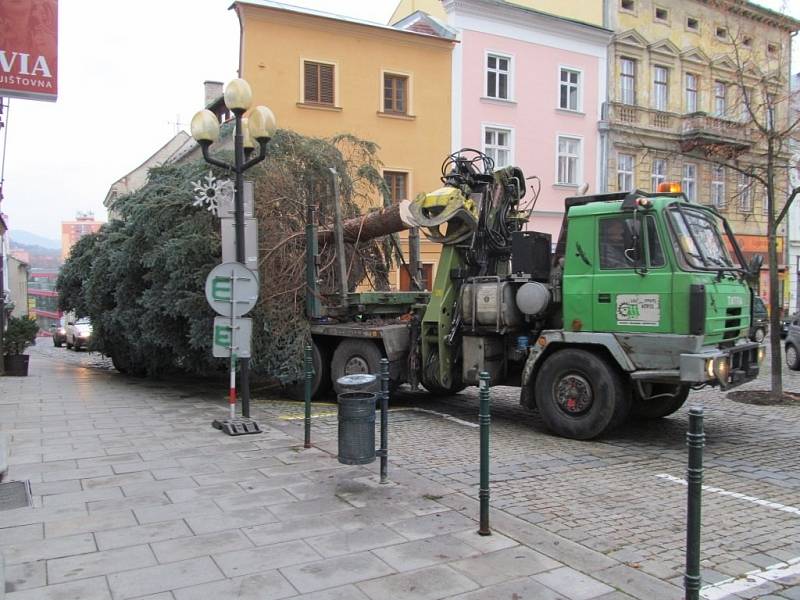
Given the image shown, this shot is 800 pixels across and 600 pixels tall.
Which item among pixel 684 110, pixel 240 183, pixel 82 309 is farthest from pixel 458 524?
pixel 684 110

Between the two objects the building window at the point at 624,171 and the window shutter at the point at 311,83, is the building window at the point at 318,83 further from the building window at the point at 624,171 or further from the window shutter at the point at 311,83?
the building window at the point at 624,171

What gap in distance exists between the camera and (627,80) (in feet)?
96.8

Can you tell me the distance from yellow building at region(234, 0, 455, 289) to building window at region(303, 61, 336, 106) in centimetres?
3

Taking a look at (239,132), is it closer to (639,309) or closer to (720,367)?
(639,309)

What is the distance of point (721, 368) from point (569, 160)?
2240cm

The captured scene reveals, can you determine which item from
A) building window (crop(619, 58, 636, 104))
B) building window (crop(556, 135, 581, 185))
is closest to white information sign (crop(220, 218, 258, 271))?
building window (crop(556, 135, 581, 185))

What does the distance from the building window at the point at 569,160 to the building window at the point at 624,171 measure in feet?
7.13

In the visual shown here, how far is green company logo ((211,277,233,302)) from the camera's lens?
818cm

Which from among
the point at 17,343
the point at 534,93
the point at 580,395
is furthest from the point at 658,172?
the point at 17,343

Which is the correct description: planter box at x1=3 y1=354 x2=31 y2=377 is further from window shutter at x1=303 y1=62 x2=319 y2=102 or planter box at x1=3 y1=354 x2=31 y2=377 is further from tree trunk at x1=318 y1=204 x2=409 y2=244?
window shutter at x1=303 y1=62 x2=319 y2=102

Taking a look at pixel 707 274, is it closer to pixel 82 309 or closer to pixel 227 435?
pixel 227 435

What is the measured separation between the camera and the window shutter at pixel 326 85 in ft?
75.2

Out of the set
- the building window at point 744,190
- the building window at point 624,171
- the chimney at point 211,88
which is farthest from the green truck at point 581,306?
the chimney at point 211,88

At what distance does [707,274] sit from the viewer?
7.48m
